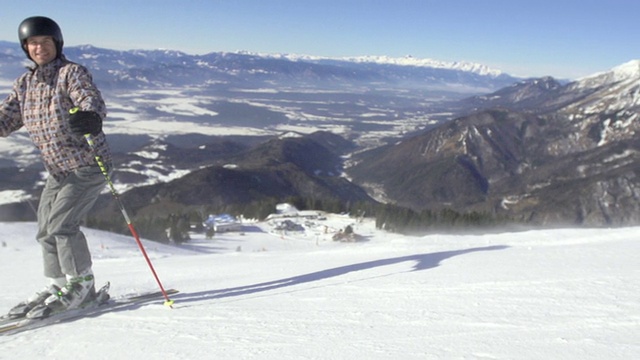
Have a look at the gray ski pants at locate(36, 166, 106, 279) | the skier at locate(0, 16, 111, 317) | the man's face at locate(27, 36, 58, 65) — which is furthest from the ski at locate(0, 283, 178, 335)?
the man's face at locate(27, 36, 58, 65)

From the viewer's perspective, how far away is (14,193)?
131 meters

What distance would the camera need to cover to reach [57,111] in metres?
4.93

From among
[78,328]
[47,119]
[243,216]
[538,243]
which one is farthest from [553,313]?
[243,216]

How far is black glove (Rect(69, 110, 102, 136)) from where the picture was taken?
4.52 meters

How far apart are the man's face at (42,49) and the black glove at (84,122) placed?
831mm

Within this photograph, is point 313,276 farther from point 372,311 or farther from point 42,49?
point 42,49

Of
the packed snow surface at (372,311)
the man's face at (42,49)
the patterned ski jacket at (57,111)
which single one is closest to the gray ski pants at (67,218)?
the patterned ski jacket at (57,111)

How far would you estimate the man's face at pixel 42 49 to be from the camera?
4.81m

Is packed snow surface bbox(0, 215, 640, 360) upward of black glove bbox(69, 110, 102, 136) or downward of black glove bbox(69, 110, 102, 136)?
downward

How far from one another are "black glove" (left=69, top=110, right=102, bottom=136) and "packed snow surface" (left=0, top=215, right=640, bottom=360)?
69.5 inches

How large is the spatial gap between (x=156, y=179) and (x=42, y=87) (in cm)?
17130

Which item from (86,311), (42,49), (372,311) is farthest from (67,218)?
(372,311)

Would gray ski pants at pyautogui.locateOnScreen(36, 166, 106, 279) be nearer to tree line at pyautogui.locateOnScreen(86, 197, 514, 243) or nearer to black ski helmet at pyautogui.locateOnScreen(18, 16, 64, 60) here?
black ski helmet at pyautogui.locateOnScreen(18, 16, 64, 60)

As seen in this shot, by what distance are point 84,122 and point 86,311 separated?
194 centimetres
